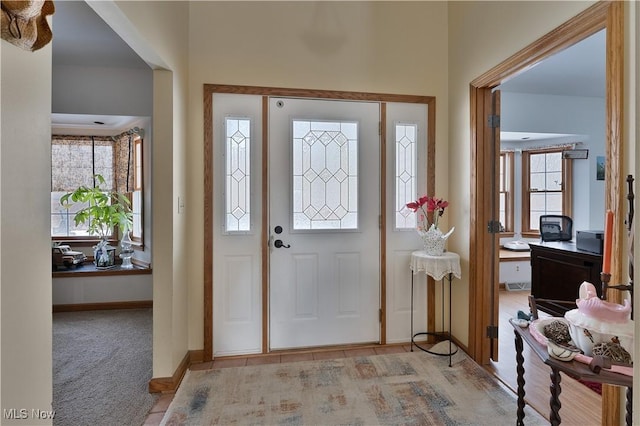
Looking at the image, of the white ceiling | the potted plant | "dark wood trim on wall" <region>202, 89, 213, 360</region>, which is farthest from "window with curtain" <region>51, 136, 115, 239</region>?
"dark wood trim on wall" <region>202, 89, 213, 360</region>

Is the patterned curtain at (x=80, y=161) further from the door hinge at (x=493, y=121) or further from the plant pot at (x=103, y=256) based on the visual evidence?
the door hinge at (x=493, y=121)

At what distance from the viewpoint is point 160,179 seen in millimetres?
2182

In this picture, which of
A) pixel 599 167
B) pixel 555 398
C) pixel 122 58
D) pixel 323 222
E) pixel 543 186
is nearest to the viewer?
pixel 555 398

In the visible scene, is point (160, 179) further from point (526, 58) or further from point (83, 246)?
point (83, 246)

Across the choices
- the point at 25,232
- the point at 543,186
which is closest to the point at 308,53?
the point at 25,232

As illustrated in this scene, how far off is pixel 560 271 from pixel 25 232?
4.34 m

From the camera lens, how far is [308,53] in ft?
9.02

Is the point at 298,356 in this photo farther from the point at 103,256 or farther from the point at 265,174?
the point at 103,256

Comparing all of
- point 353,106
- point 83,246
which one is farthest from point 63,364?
point 353,106

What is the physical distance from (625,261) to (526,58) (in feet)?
4.43

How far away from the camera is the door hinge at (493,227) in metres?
2.53

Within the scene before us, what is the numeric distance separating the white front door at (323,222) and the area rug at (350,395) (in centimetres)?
34

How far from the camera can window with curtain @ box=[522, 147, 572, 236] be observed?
4.94 metres

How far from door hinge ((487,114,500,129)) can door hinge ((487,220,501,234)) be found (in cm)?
75
